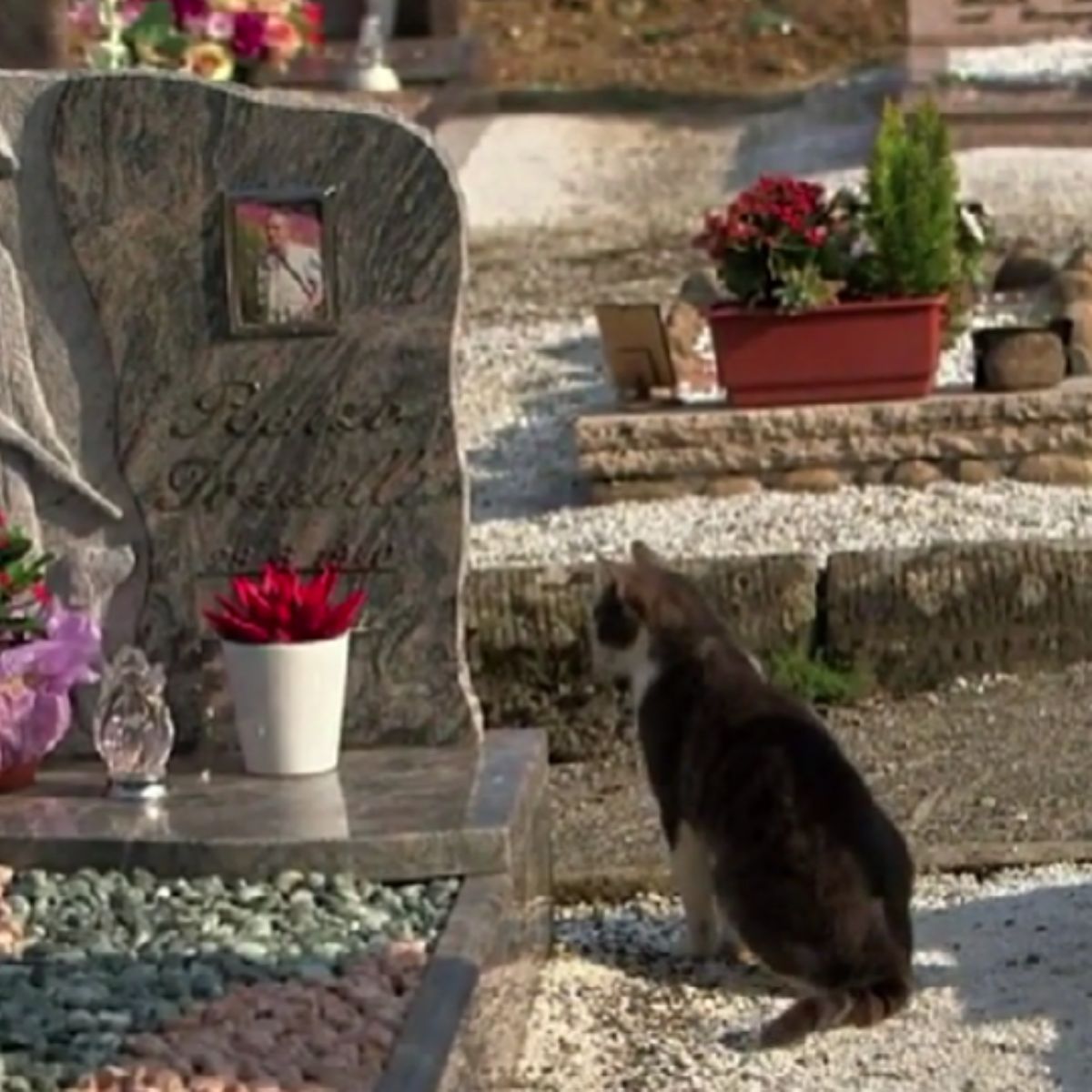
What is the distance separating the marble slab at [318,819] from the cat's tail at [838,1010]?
0.51 meters

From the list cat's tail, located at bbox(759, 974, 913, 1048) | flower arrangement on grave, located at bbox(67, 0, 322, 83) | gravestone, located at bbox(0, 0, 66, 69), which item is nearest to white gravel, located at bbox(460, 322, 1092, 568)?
gravestone, located at bbox(0, 0, 66, 69)

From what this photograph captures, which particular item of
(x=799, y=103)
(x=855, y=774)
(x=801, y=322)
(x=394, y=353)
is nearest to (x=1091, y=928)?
(x=855, y=774)

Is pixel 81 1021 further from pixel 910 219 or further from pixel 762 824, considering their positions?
pixel 910 219

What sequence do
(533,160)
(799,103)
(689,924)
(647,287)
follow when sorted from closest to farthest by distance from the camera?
(689,924)
(647,287)
(533,160)
(799,103)

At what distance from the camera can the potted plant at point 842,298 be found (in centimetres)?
1045

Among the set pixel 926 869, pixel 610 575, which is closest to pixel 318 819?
pixel 610 575

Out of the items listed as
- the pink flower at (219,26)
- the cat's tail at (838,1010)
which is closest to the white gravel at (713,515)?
the cat's tail at (838,1010)

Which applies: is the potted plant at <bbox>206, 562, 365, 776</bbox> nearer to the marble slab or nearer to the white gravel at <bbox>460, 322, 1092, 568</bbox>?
the marble slab

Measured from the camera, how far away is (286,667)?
22.2 ft

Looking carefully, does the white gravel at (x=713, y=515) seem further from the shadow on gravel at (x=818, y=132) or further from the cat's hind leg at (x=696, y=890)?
the shadow on gravel at (x=818, y=132)

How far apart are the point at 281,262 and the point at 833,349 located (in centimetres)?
374

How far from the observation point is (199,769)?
7027 millimetres

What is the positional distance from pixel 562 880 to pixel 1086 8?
1196 cm

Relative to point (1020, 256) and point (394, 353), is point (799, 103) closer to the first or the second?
point (1020, 256)
